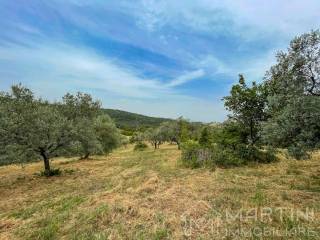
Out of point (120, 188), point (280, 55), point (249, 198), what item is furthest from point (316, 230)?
point (120, 188)

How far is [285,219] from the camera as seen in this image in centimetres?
895

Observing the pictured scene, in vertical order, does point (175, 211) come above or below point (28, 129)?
below

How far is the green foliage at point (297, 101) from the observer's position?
41.3 feet

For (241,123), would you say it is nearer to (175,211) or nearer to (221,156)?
(221,156)

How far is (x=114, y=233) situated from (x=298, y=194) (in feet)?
28.0

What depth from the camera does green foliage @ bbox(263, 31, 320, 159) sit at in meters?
12.6

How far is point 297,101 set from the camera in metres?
12.8

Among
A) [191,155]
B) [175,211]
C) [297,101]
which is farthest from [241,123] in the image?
[175,211]

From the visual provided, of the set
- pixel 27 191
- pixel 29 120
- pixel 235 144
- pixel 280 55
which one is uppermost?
pixel 280 55

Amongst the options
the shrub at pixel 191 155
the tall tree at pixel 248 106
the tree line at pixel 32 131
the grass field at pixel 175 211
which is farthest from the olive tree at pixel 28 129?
the tall tree at pixel 248 106

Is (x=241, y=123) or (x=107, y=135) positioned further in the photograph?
(x=107, y=135)

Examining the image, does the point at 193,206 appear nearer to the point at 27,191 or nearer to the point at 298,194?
the point at 298,194

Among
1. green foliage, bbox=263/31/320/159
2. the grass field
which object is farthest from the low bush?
green foliage, bbox=263/31/320/159

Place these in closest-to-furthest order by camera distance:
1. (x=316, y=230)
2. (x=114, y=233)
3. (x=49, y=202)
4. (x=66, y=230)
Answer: (x=316, y=230) < (x=114, y=233) < (x=66, y=230) < (x=49, y=202)
